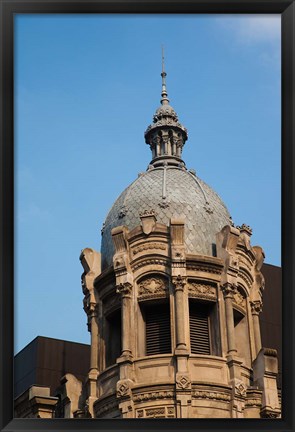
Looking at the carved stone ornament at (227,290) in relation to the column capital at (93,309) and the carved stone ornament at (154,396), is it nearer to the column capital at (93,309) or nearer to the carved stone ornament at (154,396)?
the carved stone ornament at (154,396)

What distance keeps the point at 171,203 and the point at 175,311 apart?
16.1 feet

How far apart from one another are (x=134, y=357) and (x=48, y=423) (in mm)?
21470

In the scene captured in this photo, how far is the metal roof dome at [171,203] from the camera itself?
1453 inches

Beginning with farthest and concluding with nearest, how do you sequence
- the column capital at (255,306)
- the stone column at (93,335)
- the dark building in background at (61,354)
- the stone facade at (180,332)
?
1. the dark building in background at (61,354)
2. the column capital at (255,306)
3. the stone column at (93,335)
4. the stone facade at (180,332)

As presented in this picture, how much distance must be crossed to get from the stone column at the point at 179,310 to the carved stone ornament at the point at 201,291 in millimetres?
594

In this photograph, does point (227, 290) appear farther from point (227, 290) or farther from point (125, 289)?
point (125, 289)

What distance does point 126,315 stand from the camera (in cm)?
3434

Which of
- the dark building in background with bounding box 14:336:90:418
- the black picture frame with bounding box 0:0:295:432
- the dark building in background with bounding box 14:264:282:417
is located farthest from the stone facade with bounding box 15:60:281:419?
the black picture frame with bounding box 0:0:295:432

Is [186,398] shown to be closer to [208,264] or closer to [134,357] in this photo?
[134,357]

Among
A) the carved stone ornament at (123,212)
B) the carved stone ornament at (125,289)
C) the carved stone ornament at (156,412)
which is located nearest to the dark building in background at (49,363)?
the carved stone ornament at (123,212)

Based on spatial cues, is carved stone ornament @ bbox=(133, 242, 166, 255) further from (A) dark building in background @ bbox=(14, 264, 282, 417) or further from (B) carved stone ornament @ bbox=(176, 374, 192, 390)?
(A) dark building in background @ bbox=(14, 264, 282, 417)

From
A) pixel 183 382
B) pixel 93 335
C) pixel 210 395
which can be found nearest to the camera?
pixel 183 382

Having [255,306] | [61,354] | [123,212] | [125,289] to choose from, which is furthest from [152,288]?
[61,354]

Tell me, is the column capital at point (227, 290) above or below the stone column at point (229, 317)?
above
